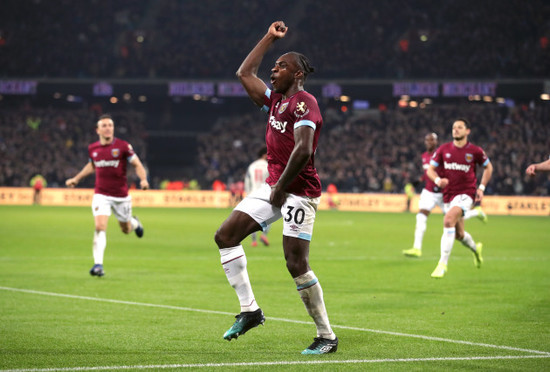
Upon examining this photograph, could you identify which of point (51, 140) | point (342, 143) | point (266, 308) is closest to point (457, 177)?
point (266, 308)

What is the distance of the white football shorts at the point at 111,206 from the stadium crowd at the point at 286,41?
130ft

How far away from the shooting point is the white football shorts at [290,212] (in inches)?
277

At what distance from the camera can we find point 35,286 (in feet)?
39.8

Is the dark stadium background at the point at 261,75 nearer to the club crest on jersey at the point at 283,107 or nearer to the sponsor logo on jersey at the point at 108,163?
the sponsor logo on jersey at the point at 108,163

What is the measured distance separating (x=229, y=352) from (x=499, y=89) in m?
45.2

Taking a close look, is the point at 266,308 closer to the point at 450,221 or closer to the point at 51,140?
the point at 450,221

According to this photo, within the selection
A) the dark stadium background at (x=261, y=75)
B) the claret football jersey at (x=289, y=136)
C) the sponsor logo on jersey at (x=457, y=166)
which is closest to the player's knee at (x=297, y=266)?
the claret football jersey at (x=289, y=136)

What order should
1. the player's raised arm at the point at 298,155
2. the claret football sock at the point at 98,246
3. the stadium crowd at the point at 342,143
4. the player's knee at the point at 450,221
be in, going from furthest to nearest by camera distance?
the stadium crowd at the point at 342,143 → the player's knee at the point at 450,221 → the claret football sock at the point at 98,246 → the player's raised arm at the point at 298,155

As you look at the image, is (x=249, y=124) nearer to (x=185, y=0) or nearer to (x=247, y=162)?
(x=247, y=162)

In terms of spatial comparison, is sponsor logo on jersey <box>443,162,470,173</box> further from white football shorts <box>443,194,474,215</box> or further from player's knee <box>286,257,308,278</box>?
player's knee <box>286,257,308,278</box>

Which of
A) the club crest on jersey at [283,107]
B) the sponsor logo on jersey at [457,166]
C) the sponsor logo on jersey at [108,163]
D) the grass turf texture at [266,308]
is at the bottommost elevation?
the grass turf texture at [266,308]

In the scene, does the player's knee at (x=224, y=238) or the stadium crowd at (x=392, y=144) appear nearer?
the player's knee at (x=224, y=238)

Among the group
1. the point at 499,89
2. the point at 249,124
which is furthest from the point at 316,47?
the point at 499,89

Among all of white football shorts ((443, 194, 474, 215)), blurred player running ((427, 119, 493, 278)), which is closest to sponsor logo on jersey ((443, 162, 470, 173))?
blurred player running ((427, 119, 493, 278))
